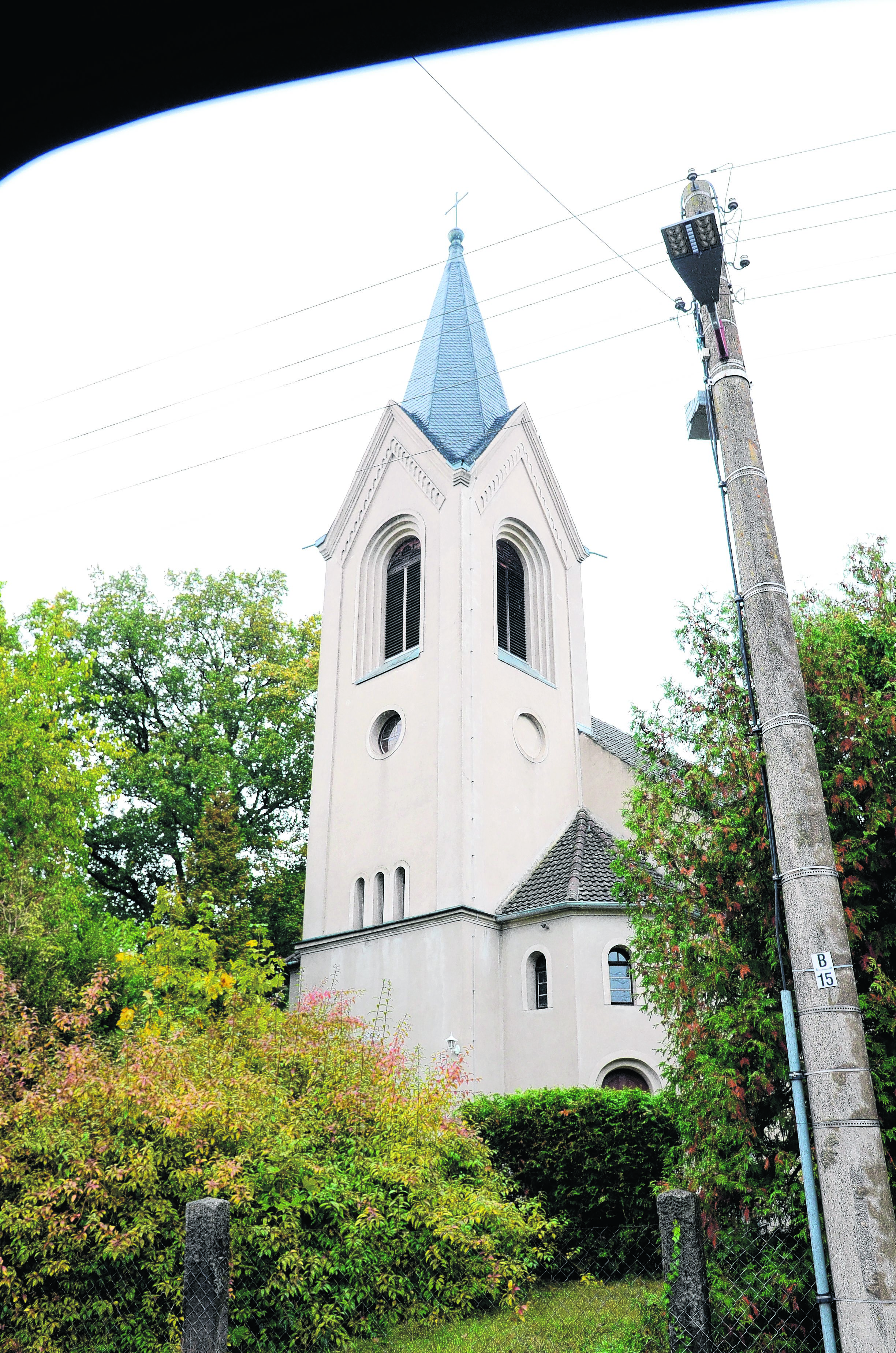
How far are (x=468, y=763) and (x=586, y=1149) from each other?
9.33 m

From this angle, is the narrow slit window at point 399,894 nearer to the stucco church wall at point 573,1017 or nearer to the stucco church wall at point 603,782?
the stucco church wall at point 573,1017

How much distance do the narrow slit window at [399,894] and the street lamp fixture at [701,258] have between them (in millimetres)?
16315

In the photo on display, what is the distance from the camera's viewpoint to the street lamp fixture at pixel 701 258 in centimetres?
725

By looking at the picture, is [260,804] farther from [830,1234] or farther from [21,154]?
[21,154]

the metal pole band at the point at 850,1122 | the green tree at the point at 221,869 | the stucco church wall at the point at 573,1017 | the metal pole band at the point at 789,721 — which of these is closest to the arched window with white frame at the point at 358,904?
the green tree at the point at 221,869

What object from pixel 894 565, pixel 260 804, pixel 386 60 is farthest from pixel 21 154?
pixel 260 804

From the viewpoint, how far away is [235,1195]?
8383 mm

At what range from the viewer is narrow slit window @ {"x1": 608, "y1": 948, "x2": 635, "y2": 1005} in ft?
63.4

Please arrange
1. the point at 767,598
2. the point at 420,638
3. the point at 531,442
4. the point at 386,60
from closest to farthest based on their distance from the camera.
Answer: the point at 386,60 < the point at 767,598 < the point at 420,638 < the point at 531,442

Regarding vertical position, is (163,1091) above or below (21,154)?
below

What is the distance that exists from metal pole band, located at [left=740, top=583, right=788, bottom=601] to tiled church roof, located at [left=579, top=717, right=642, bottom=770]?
55.5ft

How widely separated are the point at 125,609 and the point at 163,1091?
2509cm

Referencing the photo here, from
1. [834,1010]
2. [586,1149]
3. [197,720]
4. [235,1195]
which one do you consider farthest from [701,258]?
[197,720]

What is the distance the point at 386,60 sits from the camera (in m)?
2.00
